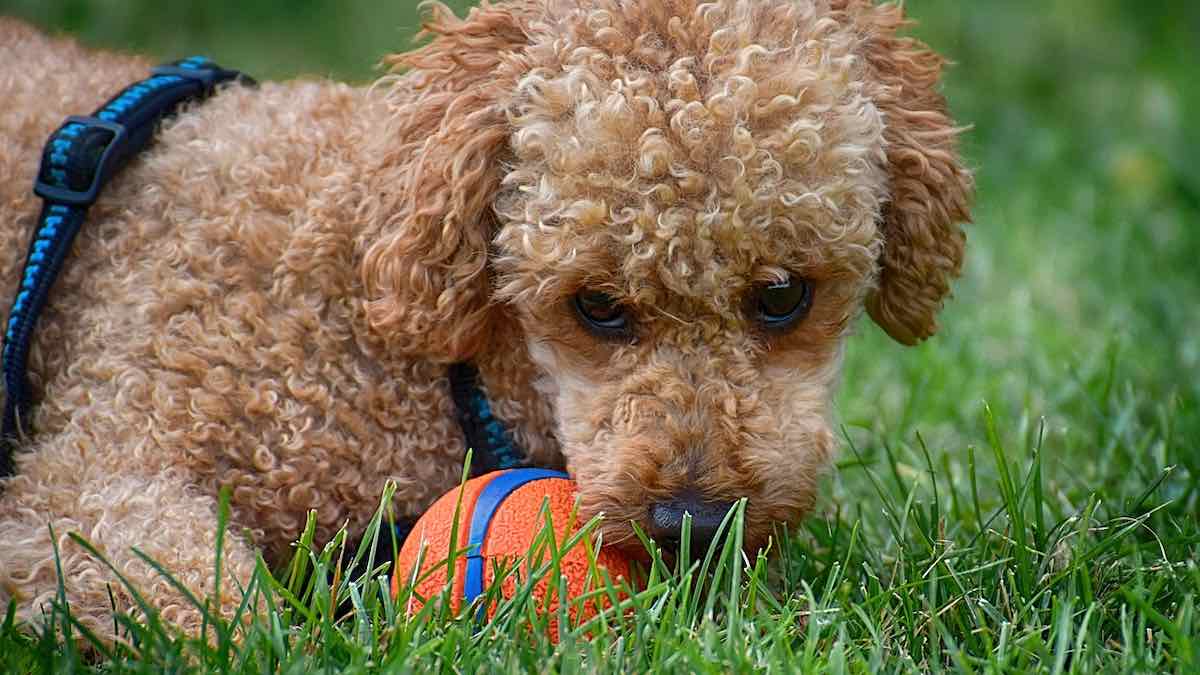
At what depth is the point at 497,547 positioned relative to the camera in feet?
9.09

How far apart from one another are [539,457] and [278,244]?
72 centimetres

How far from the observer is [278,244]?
10.3ft

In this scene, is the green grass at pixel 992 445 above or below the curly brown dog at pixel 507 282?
below

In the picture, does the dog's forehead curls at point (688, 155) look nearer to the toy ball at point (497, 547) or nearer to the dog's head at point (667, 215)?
the dog's head at point (667, 215)

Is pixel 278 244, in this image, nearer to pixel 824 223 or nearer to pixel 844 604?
pixel 824 223

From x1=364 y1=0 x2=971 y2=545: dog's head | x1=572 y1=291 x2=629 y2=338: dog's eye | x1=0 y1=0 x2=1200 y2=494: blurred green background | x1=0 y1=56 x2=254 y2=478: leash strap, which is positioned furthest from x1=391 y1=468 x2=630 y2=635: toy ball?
x1=0 y1=0 x2=1200 y2=494: blurred green background

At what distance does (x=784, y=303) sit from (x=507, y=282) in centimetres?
55

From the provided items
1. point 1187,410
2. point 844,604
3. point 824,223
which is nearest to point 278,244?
point 824,223

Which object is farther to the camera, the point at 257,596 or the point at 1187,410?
the point at 1187,410

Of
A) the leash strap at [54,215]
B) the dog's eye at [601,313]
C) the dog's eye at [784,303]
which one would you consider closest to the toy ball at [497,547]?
the dog's eye at [601,313]

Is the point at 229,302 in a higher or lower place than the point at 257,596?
higher

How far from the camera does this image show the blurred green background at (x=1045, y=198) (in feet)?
14.4

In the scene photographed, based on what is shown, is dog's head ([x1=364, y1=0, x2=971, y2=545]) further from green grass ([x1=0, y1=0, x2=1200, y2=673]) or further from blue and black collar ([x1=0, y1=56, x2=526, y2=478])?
green grass ([x1=0, y1=0, x2=1200, y2=673])

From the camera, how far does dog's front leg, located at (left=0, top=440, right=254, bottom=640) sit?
2775 mm
